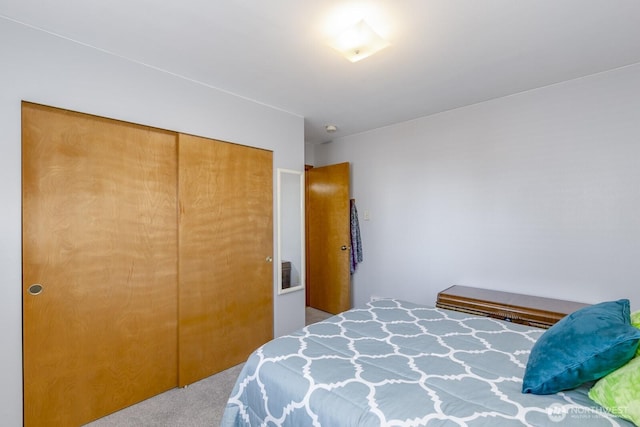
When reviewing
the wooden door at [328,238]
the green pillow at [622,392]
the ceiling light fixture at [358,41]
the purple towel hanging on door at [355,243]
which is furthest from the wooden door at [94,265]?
the green pillow at [622,392]

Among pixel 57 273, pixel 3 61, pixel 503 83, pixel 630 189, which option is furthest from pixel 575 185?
pixel 3 61

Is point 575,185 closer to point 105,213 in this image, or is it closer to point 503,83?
point 503,83

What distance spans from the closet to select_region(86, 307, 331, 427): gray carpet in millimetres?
84

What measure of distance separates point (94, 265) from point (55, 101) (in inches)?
41.6

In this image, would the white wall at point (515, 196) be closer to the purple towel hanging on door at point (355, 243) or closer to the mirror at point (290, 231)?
the purple towel hanging on door at point (355, 243)

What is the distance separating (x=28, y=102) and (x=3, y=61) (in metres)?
0.22

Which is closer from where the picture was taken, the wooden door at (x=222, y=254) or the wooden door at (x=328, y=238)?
the wooden door at (x=222, y=254)

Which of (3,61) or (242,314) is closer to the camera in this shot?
(3,61)

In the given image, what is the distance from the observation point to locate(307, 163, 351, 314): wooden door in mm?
3988

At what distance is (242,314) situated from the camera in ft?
9.32

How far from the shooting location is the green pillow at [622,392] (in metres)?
0.97

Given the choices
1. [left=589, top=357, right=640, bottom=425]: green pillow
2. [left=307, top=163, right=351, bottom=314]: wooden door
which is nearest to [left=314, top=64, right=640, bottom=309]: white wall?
[left=307, top=163, right=351, bottom=314]: wooden door

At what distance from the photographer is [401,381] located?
1.30 m

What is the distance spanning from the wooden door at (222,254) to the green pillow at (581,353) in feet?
7.34
